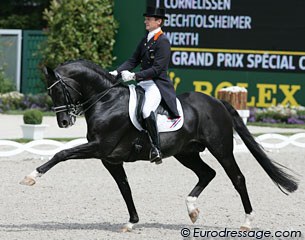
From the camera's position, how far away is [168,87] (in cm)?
982

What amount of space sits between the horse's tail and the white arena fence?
462 cm

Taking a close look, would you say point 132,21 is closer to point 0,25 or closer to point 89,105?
point 0,25

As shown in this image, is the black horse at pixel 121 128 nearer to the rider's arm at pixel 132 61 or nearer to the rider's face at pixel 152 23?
the rider's arm at pixel 132 61

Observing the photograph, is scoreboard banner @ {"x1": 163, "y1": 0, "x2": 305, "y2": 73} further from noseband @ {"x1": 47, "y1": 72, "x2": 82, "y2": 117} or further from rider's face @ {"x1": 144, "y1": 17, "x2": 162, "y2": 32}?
noseband @ {"x1": 47, "y1": 72, "x2": 82, "y2": 117}

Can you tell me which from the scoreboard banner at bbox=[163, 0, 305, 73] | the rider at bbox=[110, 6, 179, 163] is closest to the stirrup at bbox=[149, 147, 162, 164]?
the rider at bbox=[110, 6, 179, 163]

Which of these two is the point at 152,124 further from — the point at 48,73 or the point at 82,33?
the point at 82,33

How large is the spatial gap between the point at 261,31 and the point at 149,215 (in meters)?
11.8

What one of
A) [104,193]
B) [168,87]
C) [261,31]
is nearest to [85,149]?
[168,87]

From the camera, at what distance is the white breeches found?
9.59 meters

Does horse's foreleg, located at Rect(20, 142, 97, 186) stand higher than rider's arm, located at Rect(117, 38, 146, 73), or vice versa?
rider's arm, located at Rect(117, 38, 146, 73)

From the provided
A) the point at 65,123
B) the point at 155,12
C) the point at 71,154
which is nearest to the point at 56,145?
the point at 65,123

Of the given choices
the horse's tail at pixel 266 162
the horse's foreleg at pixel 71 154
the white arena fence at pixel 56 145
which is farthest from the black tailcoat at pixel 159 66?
the white arena fence at pixel 56 145

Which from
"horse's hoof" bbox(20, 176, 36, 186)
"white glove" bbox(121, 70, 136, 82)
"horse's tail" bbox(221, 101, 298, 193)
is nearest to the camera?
"horse's hoof" bbox(20, 176, 36, 186)

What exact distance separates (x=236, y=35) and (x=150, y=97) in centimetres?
1234
